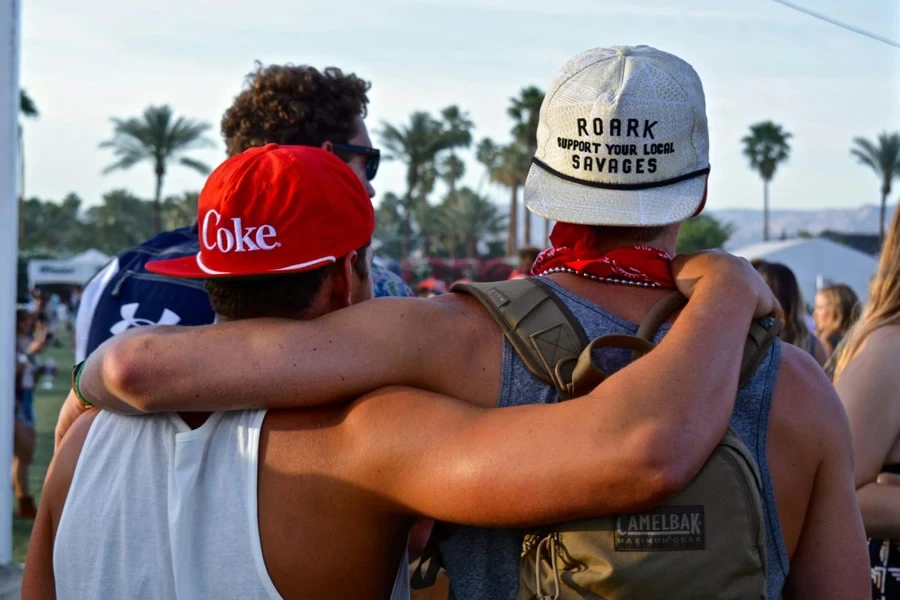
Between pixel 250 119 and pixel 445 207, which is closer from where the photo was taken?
pixel 250 119

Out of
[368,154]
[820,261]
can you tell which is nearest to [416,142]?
[820,261]

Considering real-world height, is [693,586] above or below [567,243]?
below

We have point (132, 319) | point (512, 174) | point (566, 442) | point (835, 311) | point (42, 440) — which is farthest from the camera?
point (512, 174)

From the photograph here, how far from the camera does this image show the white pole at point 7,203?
5.72 m

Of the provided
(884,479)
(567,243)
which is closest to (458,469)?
(567,243)

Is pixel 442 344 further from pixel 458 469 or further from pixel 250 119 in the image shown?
pixel 250 119

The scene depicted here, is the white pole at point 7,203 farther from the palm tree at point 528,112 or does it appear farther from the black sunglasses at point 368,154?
the palm tree at point 528,112

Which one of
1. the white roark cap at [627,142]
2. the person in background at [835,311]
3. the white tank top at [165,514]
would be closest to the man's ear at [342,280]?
the white tank top at [165,514]

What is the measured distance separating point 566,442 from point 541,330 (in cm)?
23

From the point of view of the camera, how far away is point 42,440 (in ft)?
46.5

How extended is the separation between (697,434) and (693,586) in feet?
0.72

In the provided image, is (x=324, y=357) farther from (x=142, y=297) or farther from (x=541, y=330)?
(x=142, y=297)

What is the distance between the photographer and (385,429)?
1.56 m

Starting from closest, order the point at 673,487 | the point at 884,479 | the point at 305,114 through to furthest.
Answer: the point at 673,487
the point at 884,479
the point at 305,114
